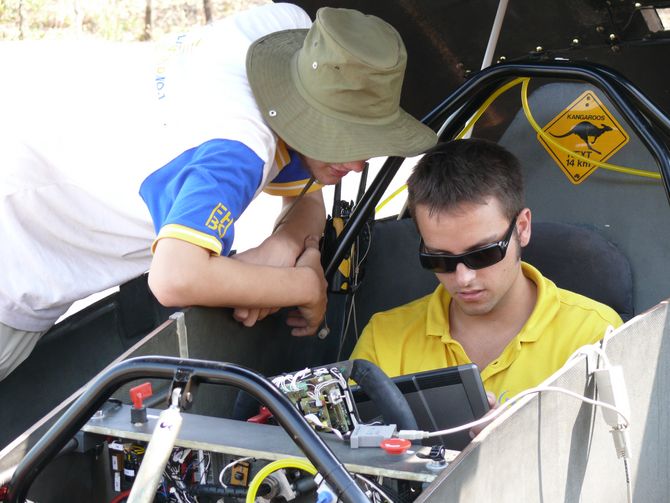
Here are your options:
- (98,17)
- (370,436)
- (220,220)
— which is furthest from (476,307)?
(98,17)

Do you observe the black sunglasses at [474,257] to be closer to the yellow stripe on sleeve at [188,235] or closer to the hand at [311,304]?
the hand at [311,304]

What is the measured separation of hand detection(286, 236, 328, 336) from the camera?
80.5 inches

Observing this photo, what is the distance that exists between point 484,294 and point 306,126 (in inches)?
20.8

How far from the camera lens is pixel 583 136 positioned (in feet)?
8.61

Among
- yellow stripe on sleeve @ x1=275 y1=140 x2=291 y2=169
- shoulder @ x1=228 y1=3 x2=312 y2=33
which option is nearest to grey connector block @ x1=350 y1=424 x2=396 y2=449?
yellow stripe on sleeve @ x1=275 y1=140 x2=291 y2=169

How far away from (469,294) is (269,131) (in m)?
0.56

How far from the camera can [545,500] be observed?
1522mm

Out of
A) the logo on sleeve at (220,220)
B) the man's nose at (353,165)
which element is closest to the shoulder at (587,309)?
the man's nose at (353,165)

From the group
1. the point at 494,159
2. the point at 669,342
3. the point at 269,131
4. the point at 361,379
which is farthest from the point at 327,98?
the point at 669,342

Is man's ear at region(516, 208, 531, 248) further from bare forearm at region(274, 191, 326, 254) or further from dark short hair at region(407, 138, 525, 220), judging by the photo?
bare forearm at region(274, 191, 326, 254)

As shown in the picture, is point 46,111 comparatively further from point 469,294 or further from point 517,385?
point 517,385

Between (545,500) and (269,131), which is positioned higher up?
(269,131)

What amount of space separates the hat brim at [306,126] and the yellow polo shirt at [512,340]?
44cm

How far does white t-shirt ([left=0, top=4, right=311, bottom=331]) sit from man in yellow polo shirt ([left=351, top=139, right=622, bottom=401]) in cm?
36
